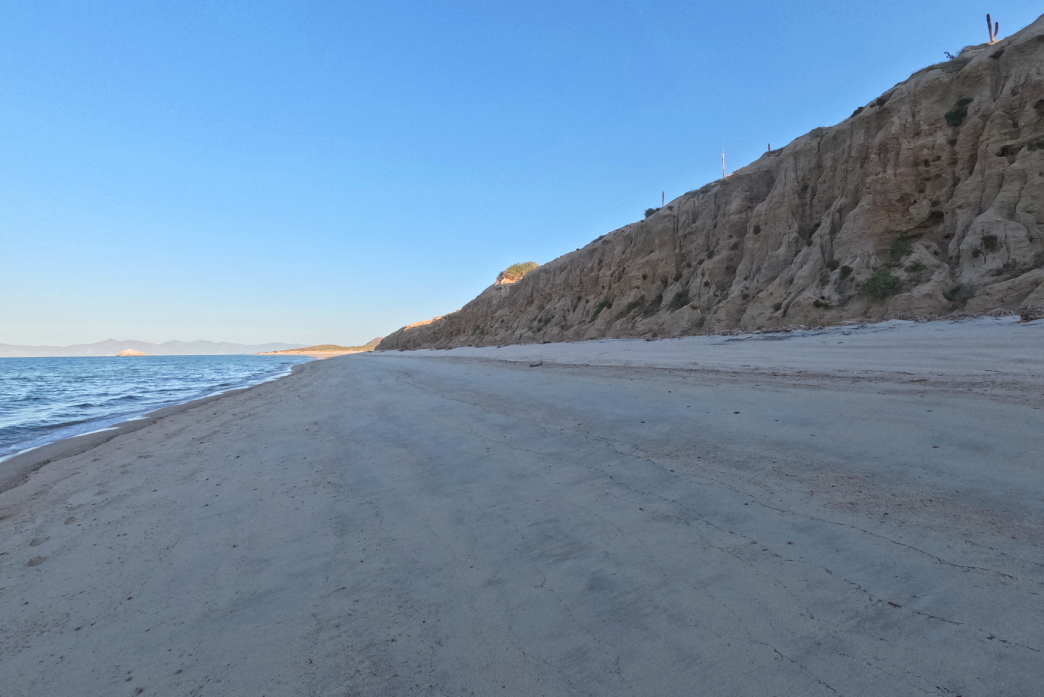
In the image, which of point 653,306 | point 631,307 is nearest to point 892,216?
point 653,306

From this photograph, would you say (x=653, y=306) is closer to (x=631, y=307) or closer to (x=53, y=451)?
(x=631, y=307)

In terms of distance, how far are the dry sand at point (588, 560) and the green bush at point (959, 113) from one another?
1302 centimetres

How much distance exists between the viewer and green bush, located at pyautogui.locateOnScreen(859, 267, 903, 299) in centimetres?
1173

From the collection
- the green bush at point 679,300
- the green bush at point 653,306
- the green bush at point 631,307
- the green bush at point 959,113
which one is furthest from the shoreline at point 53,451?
the green bush at point 959,113

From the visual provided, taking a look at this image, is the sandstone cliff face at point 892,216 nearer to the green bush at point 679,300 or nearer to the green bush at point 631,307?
the green bush at point 679,300

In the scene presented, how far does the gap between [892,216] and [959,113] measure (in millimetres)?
3428

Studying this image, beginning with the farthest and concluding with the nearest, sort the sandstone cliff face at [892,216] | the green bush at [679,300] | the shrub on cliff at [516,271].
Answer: the shrub on cliff at [516,271] < the green bush at [679,300] < the sandstone cliff face at [892,216]

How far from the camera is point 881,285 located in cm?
1185

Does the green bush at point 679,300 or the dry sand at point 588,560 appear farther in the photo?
the green bush at point 679,300

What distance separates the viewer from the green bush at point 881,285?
1173cm

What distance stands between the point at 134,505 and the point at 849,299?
15815 mm

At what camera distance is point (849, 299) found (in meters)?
12.6

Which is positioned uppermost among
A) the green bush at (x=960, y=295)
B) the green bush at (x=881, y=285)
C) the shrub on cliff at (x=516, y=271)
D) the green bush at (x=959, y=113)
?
the shrub on cliff at (x=516, y=271)

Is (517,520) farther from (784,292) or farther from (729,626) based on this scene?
(784,292)
